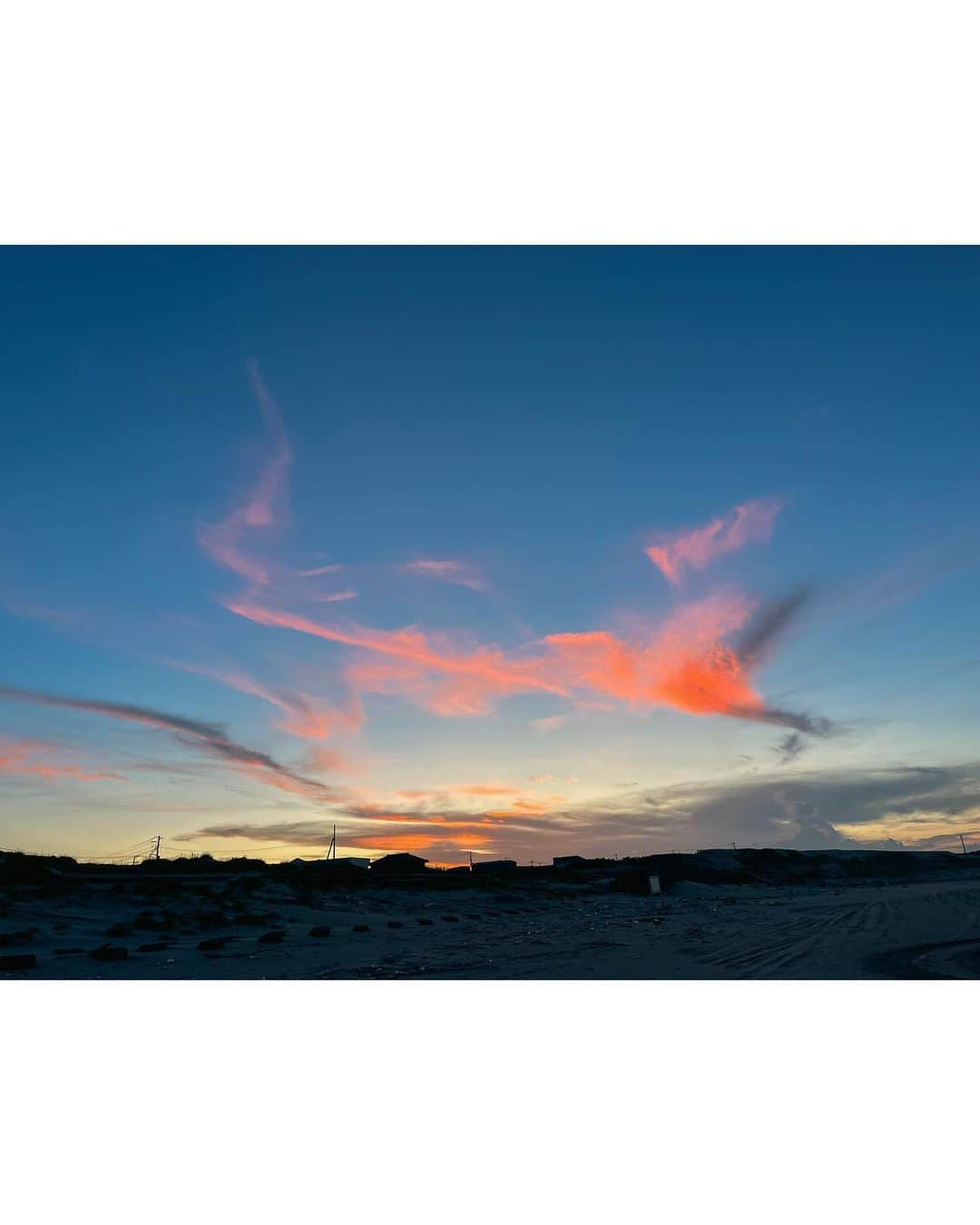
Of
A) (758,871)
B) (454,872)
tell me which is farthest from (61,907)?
(758,871)

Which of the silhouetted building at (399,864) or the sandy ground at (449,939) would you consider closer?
the sandy ground at (449,939)

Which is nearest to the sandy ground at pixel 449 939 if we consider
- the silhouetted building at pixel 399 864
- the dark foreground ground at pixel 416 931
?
the dark foreground ground at pixel 416 931

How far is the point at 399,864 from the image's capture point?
29.9 m

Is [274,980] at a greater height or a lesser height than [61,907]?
lesser

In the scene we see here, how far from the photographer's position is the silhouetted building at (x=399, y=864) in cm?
2897

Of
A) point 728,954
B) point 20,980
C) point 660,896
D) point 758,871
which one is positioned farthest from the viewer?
point 758,871

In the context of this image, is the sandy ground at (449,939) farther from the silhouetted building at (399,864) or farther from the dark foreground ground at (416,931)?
the silhouetted building at (399,864)

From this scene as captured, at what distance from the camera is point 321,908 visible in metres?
16.5

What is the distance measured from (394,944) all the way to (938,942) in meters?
8.42

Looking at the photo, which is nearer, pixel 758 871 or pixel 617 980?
pixel 617 980

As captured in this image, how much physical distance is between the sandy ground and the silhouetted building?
978cm

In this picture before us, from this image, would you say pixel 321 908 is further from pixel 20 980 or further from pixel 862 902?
pixel 862 902

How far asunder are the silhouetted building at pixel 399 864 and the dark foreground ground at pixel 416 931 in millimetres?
4401

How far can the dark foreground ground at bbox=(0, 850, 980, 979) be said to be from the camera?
9.71 metres
